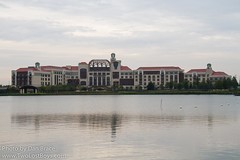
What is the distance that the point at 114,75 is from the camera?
152125 millimetres

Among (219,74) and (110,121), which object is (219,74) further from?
(110,121)

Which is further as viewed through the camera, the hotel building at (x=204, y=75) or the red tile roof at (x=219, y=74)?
the hotel building at (x=204, y=75)

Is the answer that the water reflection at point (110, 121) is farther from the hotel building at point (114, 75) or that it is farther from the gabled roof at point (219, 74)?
the gabled roof at point (219, 74)

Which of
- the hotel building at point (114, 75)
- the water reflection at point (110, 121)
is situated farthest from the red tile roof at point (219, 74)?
the water reflection at point (110, 121)

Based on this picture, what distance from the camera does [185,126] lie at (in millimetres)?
24891

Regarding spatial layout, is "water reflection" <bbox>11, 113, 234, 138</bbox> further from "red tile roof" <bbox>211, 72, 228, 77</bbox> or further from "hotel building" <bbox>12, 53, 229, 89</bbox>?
"red tile roof" <bbox>211, 72, 228, 77</bbox>

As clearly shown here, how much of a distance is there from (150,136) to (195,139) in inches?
83.8

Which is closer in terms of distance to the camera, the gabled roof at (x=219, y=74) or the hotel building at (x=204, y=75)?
the gabled roof at (x=219, y=74)

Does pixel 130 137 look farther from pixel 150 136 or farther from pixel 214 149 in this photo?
pixel 214 149

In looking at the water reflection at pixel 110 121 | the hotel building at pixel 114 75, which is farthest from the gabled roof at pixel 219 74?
the water reflection at pixel 110 121

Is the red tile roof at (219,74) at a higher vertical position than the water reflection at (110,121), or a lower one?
higher

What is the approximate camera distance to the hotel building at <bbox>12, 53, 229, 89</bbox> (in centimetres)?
14950

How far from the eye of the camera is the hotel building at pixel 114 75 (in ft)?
490

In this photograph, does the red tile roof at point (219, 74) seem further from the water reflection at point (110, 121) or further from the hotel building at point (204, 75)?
the water reflection at point (110, 121)
